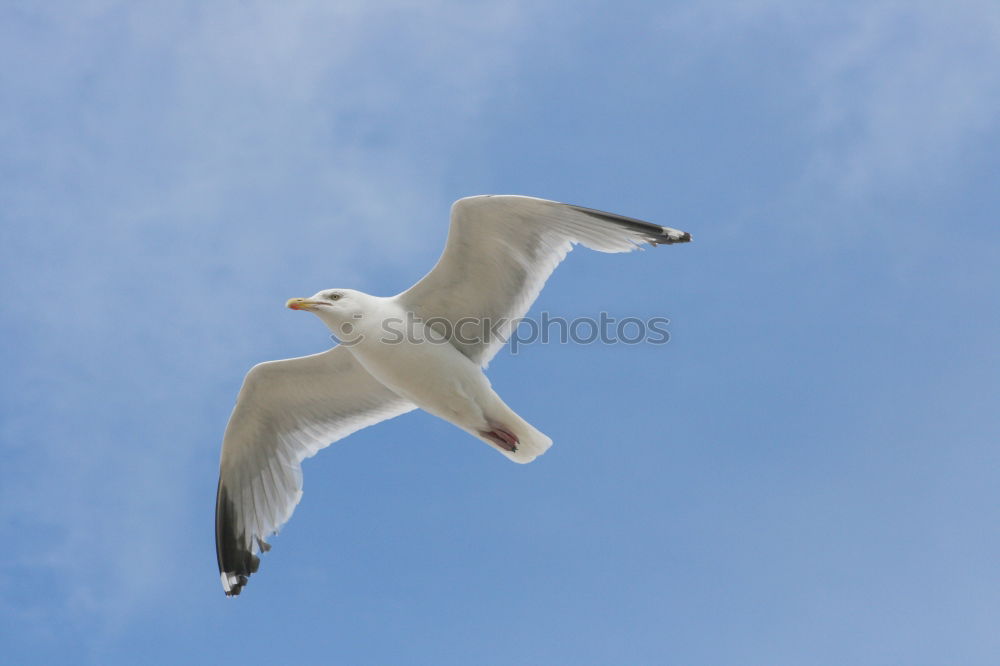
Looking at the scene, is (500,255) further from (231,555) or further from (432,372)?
(231,555)

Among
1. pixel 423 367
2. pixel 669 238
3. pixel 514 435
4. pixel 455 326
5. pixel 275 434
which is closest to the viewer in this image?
pixel 669 238

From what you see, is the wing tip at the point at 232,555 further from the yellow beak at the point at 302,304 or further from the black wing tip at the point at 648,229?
the black wing tip at the point at 648,229

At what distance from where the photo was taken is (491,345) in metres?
7.95

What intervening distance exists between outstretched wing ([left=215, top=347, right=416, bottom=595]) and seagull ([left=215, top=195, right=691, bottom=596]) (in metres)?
0.01

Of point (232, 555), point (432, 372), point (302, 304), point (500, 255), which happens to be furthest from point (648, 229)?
point (232, 555)

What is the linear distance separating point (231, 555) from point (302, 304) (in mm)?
2536

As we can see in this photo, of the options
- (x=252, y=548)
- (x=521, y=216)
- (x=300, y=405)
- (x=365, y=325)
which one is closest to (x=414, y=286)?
(x=365, y=325)

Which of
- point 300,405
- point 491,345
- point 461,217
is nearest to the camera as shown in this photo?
point 461,217

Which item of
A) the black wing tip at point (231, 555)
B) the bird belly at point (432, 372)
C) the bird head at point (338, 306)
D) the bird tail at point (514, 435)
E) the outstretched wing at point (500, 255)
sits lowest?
the black wing tip at point (231, 555)

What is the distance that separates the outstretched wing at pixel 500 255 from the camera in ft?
24.2

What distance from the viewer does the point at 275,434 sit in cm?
861

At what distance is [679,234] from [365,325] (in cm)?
231

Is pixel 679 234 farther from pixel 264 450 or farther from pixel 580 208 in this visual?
pixel 264 450

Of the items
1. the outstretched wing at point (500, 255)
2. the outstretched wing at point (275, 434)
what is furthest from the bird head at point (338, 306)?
the outstretched wing at point (275, 434)
